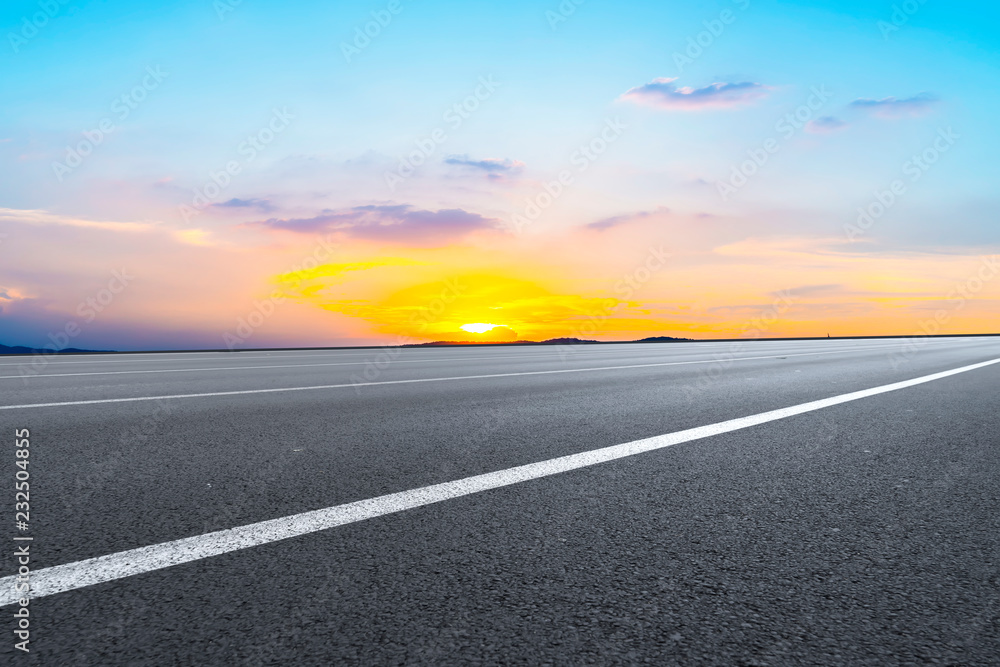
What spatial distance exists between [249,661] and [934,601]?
89.1 inches

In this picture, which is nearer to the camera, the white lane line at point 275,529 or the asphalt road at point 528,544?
the asphalt road at point 528,544

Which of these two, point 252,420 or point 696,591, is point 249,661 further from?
point 252,420

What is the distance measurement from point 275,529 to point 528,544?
1189mm

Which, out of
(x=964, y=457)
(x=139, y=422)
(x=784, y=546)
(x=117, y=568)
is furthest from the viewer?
(x=139, y=422)

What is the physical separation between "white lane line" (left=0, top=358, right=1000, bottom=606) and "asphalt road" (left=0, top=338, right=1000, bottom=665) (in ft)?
0.26

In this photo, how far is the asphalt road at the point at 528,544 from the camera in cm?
209

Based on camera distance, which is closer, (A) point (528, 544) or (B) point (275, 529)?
(A) point (528, 544)

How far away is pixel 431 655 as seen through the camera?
→ 1993mm

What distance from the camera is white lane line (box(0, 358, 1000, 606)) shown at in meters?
2.60

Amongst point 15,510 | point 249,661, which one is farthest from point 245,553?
point 15,510

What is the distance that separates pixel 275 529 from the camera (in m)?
3.20

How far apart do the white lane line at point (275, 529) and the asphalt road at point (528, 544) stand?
0.26 ft

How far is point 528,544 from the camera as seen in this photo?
9.73ft

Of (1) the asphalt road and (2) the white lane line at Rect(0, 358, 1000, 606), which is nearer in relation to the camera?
Answer: (1) the asphalt road
